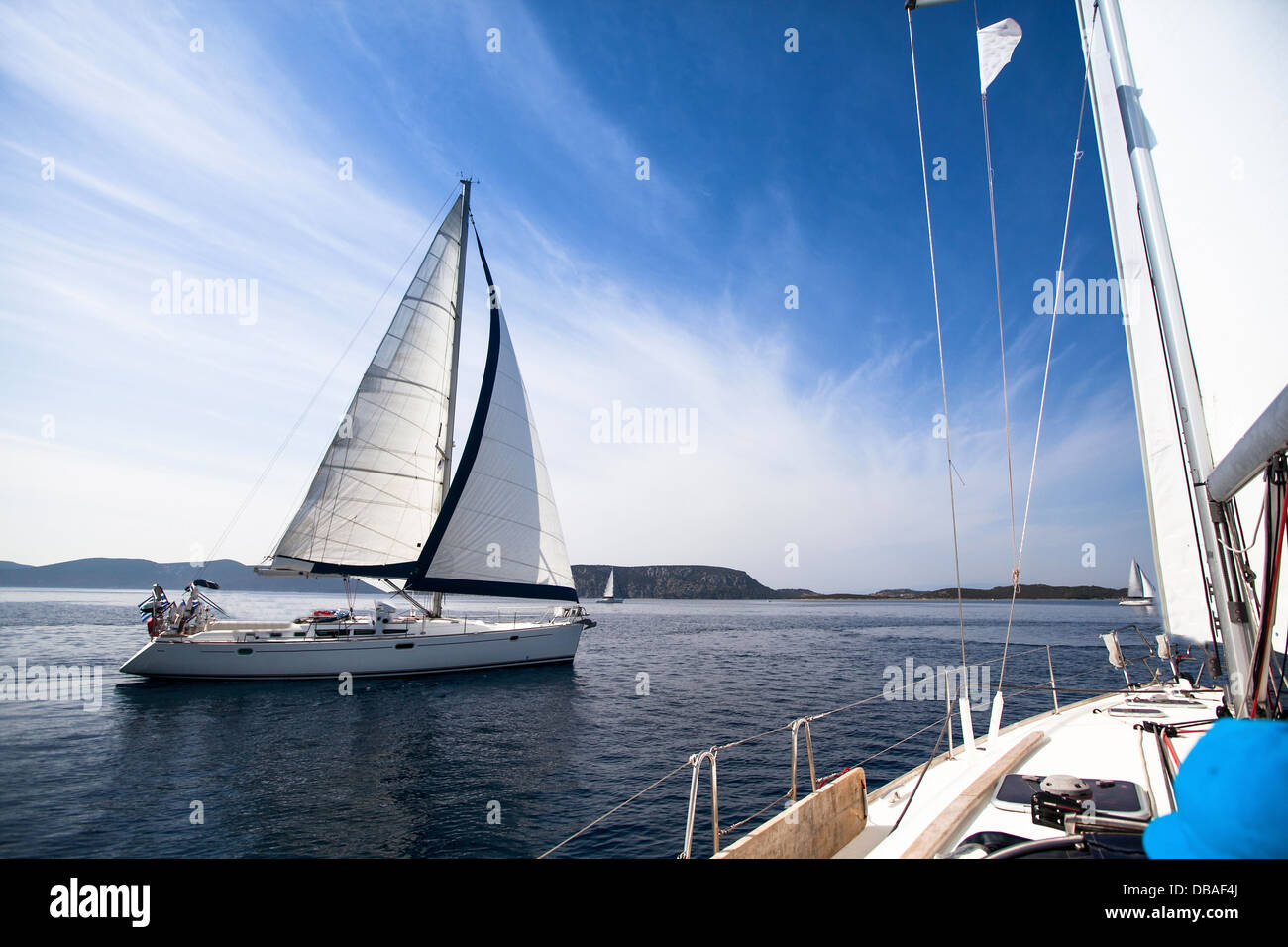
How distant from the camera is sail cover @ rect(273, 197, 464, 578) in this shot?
24.9m

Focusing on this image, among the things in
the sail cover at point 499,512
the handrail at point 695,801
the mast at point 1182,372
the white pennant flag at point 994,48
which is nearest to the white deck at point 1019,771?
the handrail at point 695,801

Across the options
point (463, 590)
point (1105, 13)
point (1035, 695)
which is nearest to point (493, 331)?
point (463, 590)

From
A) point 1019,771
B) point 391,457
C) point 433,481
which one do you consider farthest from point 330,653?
point 1019,771

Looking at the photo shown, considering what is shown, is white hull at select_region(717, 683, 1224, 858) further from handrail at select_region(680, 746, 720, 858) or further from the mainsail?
the mainsail

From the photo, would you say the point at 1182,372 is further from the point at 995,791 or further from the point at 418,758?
the point at 418,758

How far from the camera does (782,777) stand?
1284 cm

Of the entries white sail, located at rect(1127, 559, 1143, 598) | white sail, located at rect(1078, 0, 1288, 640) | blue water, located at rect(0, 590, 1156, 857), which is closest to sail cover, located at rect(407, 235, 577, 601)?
blue water, located at rect(0, 590, 1156, 857)

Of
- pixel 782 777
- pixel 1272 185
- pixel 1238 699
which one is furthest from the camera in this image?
pixel 782 777

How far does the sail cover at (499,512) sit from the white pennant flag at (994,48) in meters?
21.9

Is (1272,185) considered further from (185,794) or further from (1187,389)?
(185,794)

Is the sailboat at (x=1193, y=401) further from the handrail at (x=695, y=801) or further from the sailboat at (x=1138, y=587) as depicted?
the sailboat at (x=1138, y=587)

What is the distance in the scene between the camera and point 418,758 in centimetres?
1414

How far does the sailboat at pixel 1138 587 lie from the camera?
166ft
